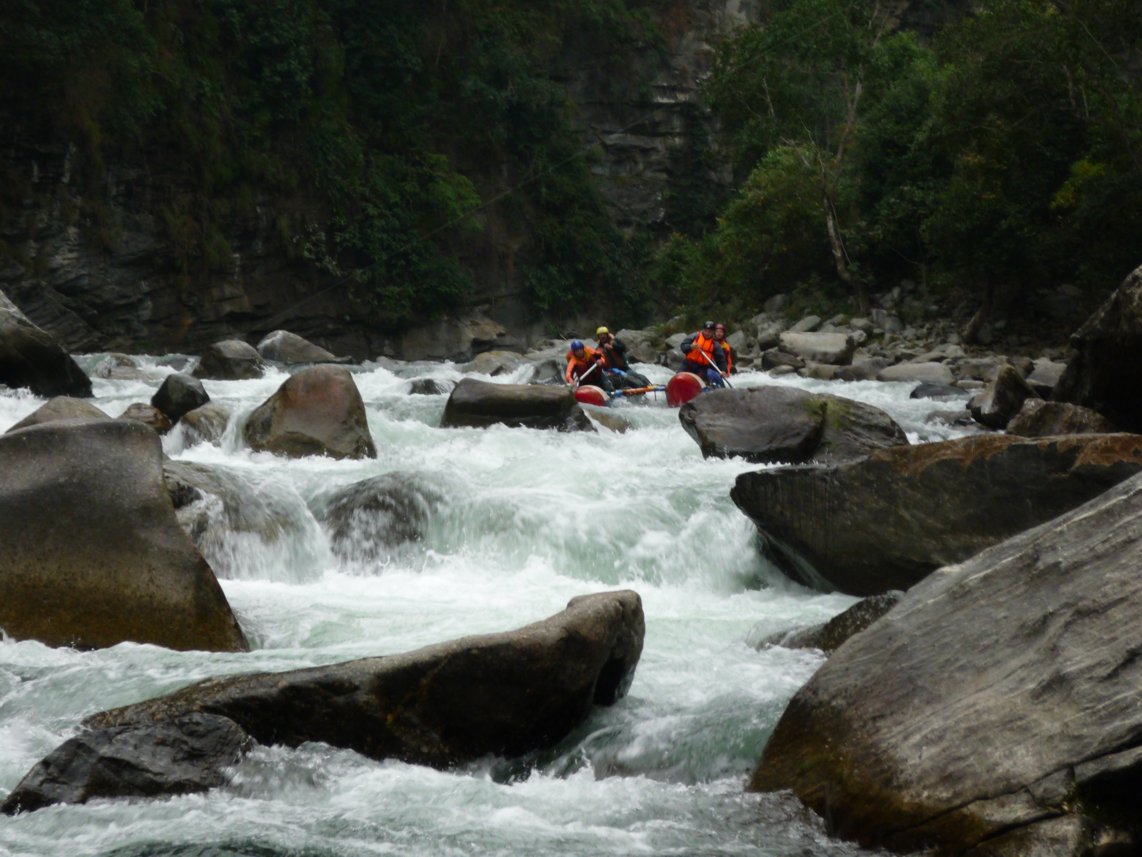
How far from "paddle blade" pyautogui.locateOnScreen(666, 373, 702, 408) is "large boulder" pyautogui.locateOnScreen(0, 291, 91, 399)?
19.2 feet

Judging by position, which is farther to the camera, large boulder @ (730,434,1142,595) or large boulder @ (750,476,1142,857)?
large boulder @ (730,434,1142,595)

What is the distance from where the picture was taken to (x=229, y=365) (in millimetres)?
15117

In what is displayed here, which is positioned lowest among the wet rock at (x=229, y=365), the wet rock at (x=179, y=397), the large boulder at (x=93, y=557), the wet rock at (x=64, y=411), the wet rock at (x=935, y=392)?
the wet rock at (x=935, y=392)

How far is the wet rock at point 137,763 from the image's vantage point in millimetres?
3770

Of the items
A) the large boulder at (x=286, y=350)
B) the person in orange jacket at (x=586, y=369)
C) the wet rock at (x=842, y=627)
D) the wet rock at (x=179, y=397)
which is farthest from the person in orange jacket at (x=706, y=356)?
the wet rock at (x=842, y=627)

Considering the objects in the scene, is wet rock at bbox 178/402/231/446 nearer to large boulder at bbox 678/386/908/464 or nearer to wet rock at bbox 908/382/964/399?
large boulder at bbox 678/386/908/464

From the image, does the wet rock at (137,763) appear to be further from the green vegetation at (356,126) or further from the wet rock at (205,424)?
the green vegetation at (356,126)

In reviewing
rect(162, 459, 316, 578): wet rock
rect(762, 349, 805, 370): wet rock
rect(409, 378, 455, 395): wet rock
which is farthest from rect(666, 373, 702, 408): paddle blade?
rect(162, 459, 316, 578): wet rock

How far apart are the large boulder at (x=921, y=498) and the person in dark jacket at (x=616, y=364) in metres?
7.36

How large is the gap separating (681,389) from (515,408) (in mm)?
2887

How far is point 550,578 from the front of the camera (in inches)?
295

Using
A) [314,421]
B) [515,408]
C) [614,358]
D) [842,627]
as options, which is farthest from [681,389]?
[842,627]

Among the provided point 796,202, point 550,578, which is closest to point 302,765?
point 550,578

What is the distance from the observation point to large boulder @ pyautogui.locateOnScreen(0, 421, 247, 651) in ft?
18.1
